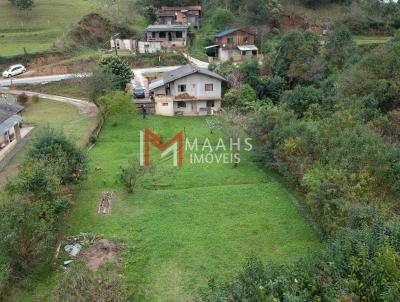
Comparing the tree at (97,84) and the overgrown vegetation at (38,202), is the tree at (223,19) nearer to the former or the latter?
the tree at (97,84)

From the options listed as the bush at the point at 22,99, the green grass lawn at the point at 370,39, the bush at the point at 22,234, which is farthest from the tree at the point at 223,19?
the bush at the point at 22,234

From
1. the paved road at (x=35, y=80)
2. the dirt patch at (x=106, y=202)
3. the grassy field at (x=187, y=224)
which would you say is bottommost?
the grassy field at (x=187, y=224)

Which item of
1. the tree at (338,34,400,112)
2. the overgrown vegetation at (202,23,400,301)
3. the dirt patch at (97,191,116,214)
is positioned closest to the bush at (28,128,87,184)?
the dirt patch at (97,191,116,214)

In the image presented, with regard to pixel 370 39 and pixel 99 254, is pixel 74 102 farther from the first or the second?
pixel 370 39

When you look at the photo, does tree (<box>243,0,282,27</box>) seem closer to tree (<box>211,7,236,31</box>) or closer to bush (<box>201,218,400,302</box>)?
tree (<box>211,7,236,31</box>)

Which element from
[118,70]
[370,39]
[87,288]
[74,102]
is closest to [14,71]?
[74,102]

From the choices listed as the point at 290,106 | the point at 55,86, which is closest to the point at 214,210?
the point at 290,106
